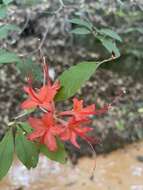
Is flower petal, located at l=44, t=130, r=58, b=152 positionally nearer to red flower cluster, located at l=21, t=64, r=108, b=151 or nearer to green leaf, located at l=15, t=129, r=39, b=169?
red flower cluster, located at l=21, t=64, r=108, b=151

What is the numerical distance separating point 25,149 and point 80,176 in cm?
155

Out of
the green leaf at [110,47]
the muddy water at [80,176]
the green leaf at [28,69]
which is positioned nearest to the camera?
the green leaf at [28,69]

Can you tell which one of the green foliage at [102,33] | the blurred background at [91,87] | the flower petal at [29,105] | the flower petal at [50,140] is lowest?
the blurred background at [91,87]

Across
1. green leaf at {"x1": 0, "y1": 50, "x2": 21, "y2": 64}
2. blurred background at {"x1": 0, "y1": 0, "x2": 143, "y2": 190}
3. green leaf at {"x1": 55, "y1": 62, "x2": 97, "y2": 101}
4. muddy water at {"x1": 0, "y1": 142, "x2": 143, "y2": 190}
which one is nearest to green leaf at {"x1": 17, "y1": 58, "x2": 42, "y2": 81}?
green leaf at {"x1": 0, "y1": 50, "x2": 21, "y2": 64}

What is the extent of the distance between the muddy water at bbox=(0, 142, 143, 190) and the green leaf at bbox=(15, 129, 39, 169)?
55.4 inches

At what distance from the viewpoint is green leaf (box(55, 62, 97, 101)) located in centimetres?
90

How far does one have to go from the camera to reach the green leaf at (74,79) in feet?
2.95

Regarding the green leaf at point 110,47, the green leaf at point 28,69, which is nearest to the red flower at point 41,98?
the green leaf at point 28,69

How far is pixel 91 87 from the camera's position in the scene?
3086mm

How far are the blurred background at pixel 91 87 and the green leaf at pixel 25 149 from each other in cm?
129

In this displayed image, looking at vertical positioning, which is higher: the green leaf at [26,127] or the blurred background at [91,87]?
the green leaf at [26,127]

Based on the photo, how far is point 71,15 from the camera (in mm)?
3107

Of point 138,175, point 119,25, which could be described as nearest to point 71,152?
point 138,175

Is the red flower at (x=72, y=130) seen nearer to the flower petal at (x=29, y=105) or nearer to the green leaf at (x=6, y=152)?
the flower petal at (x=29, y=105)
